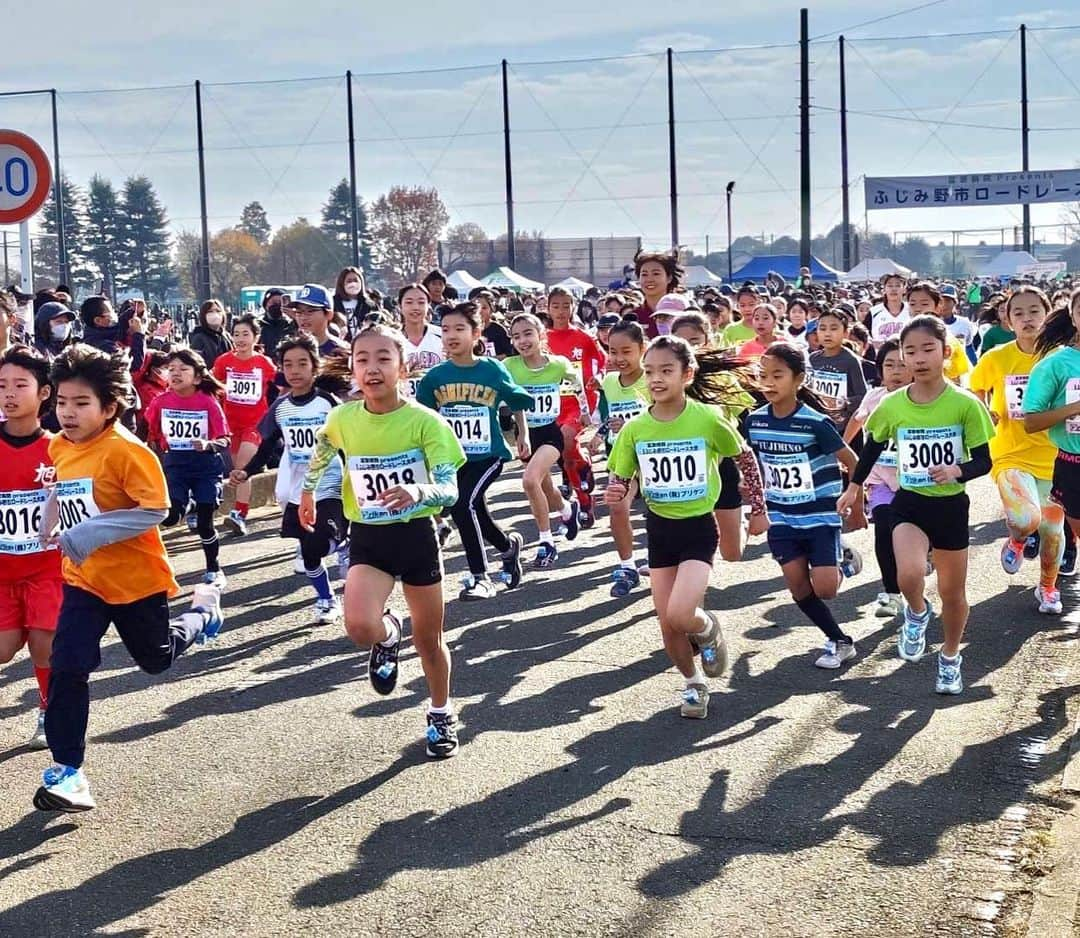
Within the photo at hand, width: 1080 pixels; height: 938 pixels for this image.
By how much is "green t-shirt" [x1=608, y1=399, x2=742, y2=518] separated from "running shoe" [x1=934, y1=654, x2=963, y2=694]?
1335 mm

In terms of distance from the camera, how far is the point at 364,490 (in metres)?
6.39

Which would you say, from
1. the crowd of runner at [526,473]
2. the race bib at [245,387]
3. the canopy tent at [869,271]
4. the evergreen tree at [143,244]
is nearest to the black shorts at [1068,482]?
the crowd of runner at [526,473]

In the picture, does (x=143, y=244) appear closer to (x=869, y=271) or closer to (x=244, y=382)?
(x=869, y=271)

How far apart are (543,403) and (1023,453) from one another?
11.5 feet

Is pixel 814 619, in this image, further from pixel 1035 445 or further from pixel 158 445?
pixel 158 445

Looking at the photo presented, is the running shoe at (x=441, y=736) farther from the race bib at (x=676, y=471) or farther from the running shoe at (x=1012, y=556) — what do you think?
the running shoe at (x=1012, y=556)

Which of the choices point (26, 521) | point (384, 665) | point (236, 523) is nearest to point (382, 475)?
point (384, 665)

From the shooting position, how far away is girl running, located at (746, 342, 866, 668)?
25.9ft

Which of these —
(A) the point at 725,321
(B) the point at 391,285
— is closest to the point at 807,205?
(A) the point at 725,321

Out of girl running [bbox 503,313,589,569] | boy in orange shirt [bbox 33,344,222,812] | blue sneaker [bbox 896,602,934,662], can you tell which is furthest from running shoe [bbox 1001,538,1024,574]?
boy in orange shirt [bbox 33,344,222,812]

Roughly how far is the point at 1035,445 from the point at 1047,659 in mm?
1752

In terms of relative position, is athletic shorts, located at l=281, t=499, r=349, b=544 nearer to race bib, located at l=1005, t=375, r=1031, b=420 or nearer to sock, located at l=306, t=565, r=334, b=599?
sock, located at l=306, t=565, r=334, b=599

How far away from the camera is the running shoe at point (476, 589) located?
9.92 m

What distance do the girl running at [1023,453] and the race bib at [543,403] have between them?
3.09 meters
